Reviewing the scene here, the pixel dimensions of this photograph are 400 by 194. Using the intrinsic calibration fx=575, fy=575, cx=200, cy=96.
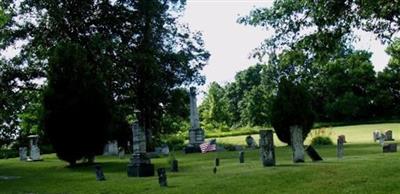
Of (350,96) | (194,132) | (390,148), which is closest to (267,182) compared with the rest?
(390,148)

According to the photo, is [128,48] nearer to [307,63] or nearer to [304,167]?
[307,63]

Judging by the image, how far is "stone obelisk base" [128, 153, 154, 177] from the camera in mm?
20641

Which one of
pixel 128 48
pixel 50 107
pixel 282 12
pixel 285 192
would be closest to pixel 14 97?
pixel 128 48

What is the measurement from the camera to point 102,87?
1093 inches

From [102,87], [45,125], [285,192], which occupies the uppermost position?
[102,87]

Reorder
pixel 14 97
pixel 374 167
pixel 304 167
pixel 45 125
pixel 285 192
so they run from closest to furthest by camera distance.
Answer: pixel 285 192 → pixel 374 167 → pixel 304 167 → pixel 45 125 → pixel 14 97

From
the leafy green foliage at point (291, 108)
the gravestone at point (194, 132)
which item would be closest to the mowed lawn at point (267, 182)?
the leafy green foliage at point (291, 108)

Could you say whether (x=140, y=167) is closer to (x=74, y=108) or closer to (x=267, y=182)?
(x=267, y=182)

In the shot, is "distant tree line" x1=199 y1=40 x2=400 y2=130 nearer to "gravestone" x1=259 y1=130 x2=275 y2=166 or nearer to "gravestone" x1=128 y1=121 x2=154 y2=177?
"gravestone" x1=128 y1=121 x2=154 y2=177

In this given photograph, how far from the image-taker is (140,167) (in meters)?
20.6

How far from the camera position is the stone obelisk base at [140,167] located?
20641 mm

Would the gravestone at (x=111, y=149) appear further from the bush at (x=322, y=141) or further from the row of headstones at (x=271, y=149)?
the row of headstones at (x=271, y=149)

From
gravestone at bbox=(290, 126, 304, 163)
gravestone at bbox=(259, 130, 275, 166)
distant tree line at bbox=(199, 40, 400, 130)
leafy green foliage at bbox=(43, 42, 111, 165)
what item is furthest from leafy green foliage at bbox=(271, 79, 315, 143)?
distant tree line at bbox=(199, 40, 400, 130)

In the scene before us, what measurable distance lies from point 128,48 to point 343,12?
2340cm
